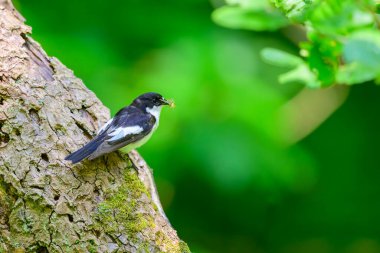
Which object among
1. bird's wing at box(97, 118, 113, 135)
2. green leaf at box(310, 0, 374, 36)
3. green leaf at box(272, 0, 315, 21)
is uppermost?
green leaf at box(272, 0, 315, 21)

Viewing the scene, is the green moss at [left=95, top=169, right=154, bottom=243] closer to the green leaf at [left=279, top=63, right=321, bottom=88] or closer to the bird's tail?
the bird's tail

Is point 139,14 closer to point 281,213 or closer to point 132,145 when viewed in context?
point 281,213

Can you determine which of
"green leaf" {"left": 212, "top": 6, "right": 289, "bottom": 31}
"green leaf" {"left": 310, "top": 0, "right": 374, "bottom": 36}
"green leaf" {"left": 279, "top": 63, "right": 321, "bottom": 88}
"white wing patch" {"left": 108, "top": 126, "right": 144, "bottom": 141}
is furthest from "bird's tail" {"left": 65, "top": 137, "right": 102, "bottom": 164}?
"green leaf" {"left": 310, "top": 0, "right": 374, "bottom": 36}

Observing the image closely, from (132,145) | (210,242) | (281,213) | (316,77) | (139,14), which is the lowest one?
(132,145)

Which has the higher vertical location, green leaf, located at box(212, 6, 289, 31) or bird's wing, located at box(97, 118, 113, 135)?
green leaf, located at box(212, 6, 289, 31)

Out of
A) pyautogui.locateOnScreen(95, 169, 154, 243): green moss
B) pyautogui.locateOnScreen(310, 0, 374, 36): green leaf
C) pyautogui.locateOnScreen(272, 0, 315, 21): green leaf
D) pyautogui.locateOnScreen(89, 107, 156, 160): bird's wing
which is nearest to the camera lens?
pyautogui.locateOnScreen(310, 0, 374, 36): green leaf

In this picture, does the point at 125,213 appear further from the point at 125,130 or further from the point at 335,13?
the point at 335,13

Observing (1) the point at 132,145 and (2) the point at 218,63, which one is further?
(2) the point at 218,63

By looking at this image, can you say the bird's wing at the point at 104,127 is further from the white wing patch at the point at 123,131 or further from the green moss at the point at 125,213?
the green moss at the point at 125,213

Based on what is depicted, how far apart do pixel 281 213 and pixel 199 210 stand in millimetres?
1018

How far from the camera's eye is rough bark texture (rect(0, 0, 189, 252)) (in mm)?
3037

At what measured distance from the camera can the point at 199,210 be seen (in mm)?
7352

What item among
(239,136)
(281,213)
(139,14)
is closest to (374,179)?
(281,213)

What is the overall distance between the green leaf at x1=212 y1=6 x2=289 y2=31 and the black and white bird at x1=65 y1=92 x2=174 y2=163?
0.81 meters
